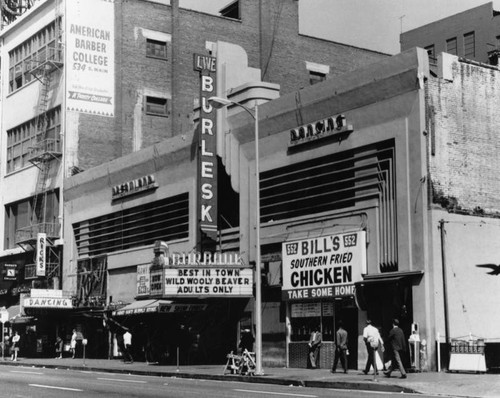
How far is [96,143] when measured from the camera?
52.5 m

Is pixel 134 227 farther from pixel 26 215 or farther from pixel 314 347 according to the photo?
pixel 314 347

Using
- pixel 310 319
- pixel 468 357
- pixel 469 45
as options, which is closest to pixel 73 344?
pixel 310 319

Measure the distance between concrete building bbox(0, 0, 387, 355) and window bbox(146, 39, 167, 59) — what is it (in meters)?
0.06

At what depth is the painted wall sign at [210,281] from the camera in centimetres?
3534

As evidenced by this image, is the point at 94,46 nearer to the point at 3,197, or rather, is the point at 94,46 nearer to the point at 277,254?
the point at 3,197

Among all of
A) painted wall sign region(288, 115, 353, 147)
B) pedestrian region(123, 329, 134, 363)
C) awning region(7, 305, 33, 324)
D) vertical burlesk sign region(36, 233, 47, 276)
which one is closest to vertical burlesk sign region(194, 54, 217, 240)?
painted wall sign region(288, 115, 353, 147)

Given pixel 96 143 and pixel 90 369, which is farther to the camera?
pixel 96 143

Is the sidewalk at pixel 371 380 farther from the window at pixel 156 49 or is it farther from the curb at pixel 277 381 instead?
the window at pixel 156 49

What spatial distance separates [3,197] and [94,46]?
500 inches

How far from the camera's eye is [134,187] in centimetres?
4453

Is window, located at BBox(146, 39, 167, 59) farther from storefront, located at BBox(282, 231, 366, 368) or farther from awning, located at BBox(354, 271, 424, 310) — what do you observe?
awning, located at BBox(354, 271, 424, 310)

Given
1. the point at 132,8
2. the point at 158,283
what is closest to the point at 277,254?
the point at 158,283

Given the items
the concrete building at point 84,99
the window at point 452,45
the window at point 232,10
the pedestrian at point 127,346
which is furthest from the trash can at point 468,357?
the window at point 452,45

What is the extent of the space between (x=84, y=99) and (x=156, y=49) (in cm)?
592
